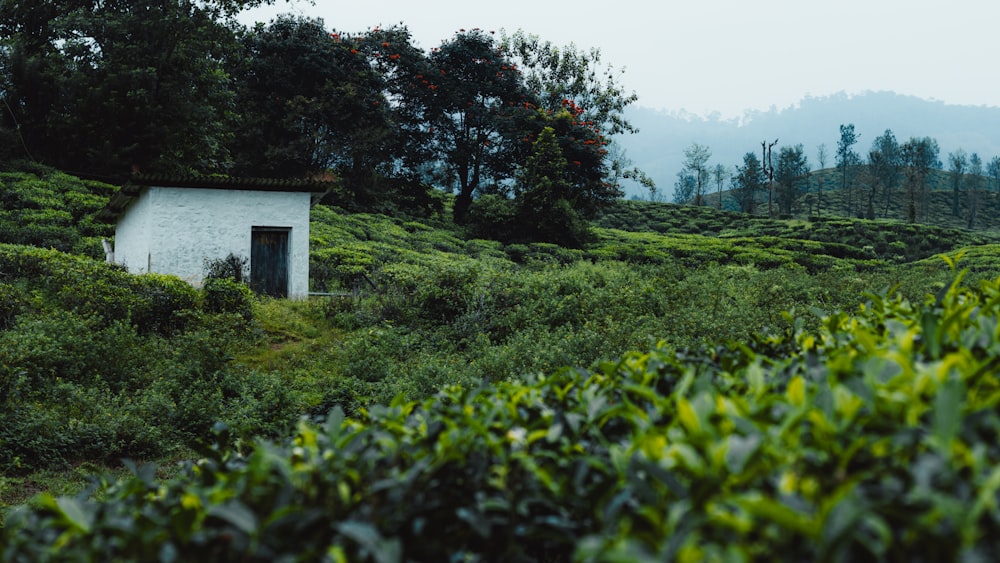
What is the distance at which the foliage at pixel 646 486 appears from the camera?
105 cm

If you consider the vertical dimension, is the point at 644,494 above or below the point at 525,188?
below

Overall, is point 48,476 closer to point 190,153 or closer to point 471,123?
point 190,153

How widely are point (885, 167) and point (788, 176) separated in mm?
13668

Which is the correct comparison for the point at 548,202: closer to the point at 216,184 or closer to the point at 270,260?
the point at 270,260

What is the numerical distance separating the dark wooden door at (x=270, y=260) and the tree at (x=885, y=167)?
56761mm

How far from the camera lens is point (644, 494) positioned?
49.7 inches

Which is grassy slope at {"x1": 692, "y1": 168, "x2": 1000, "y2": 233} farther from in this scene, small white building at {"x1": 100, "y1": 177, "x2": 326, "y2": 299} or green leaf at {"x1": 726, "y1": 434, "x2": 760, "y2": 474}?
green leaf at {"x1": 726, "y1": 434, "x2": 760, "y2": 474}

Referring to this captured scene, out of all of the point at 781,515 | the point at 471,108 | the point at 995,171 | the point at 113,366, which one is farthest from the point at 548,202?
the point at 995,171

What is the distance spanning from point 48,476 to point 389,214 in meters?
24.6

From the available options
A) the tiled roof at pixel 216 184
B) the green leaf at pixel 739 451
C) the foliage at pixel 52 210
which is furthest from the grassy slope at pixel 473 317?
the foliage at pixel 52 210

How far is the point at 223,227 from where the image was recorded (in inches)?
595

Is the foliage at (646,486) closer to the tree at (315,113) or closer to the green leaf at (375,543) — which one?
the green leaf at (375,543)

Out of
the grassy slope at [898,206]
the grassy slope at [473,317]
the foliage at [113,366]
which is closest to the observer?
the foliage at [113,366]

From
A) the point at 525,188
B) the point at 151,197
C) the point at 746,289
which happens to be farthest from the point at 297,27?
the point at 746,289
